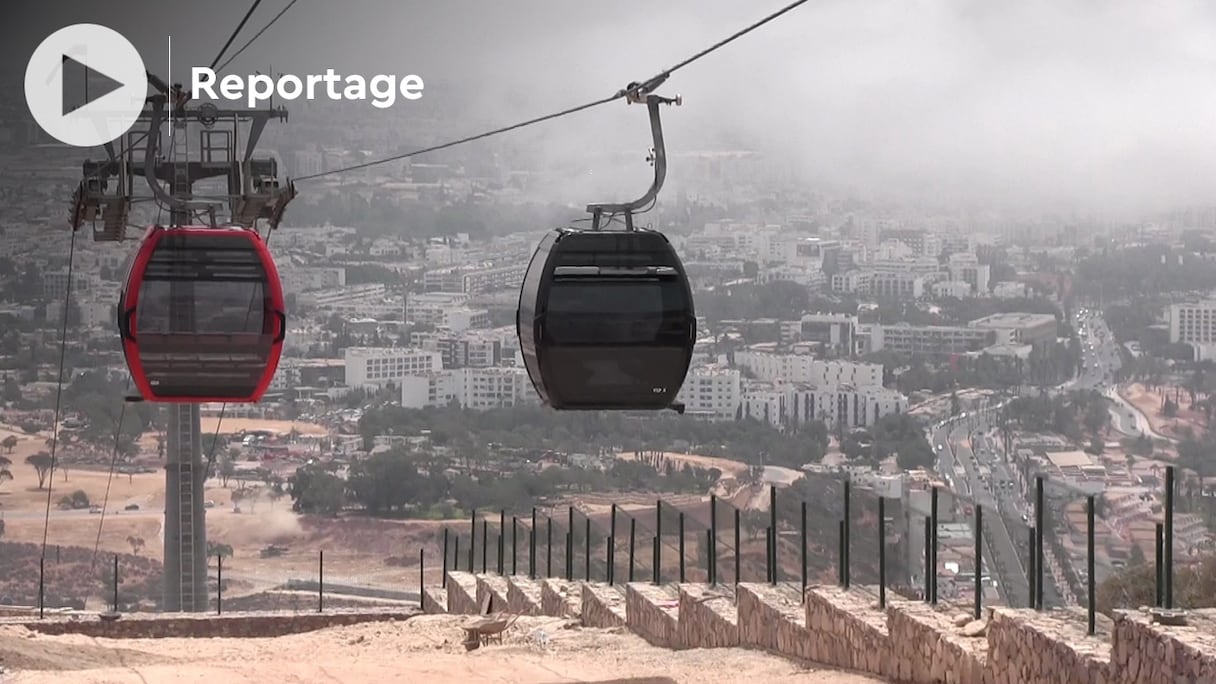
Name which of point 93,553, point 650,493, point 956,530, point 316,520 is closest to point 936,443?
point 650,493

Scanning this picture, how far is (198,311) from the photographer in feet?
36.2

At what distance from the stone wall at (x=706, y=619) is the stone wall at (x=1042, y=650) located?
13.5 feet

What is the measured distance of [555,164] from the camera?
357 ft

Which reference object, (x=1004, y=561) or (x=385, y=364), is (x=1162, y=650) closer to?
(x=1004, y=561)

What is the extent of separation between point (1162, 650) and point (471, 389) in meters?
85.1

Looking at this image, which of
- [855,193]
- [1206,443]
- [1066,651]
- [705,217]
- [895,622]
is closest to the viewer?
[1066,651]

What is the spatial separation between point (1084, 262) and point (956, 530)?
84.1 metres

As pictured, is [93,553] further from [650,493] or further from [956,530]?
[956,530]

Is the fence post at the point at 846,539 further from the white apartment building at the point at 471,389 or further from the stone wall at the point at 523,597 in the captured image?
the white apartment building at the point at 471,389

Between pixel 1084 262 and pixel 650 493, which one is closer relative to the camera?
pixel 650 493

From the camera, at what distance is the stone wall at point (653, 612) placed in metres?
13.5

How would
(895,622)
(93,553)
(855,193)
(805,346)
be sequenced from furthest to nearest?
(855,193)
(805,346)
(93,553)
(895,622)

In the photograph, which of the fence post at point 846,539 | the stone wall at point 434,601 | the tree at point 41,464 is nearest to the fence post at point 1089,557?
the fence post at point 846,539

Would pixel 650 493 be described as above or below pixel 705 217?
below
